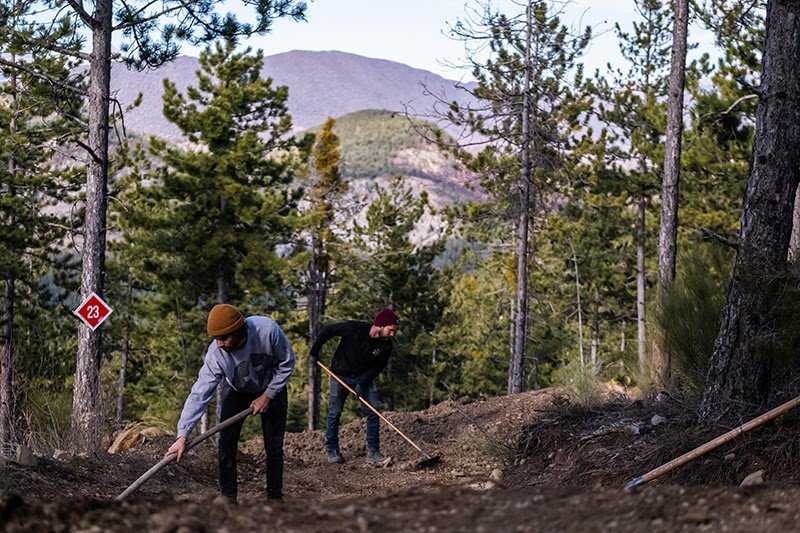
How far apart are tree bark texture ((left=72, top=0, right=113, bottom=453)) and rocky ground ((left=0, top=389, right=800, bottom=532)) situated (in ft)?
3.77

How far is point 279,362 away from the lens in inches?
287

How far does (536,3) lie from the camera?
786 inches

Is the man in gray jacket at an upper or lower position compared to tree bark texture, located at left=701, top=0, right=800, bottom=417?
lower

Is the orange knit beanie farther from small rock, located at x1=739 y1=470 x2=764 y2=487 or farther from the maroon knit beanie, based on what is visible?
the maroon knit beanie

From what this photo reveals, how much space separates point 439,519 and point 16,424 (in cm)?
912

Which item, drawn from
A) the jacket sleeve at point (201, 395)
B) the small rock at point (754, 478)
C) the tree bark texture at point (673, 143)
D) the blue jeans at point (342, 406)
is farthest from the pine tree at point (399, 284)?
the small rock at point (754, 478)

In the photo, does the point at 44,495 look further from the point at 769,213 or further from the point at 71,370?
the point at 71,370

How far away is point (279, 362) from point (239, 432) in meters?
0.68

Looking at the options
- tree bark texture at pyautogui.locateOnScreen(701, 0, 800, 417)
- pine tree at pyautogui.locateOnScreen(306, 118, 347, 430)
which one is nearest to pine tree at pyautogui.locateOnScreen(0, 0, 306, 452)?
tree bark texture at pyautogui.locateOnScreen(701, 0, 800, 417)

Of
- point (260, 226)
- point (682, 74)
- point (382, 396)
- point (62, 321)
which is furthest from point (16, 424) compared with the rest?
point (382, 396)

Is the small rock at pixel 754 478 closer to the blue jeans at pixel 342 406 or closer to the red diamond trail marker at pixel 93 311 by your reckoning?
the blue jeans at pixel 342 406

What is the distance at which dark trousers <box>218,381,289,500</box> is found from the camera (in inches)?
292

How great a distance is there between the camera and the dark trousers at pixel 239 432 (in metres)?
7.41

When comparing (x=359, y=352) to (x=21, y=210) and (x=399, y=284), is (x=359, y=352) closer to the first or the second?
(x=21, y=210)
